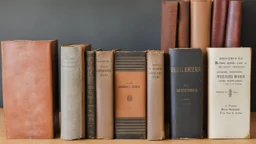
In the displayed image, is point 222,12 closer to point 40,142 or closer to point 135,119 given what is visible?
point 135,119

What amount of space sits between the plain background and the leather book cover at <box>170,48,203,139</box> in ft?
1.03

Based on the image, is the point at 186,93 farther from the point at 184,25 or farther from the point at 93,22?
the point at 93,22

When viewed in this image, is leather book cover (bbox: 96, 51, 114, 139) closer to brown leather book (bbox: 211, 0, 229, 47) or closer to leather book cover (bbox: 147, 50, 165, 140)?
leather book cover (bbox: 147, 50, 165, 140)

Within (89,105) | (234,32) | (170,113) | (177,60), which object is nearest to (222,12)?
(234,32)

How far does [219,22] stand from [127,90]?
300 millimetres

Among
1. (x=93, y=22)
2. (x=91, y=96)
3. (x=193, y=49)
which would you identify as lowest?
(x=91, y=96)

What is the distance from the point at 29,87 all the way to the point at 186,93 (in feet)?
1.28

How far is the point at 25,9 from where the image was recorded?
1.32m

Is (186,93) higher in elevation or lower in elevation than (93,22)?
lower

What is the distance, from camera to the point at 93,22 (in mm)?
1317

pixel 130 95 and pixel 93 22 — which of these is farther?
pixel 93 22

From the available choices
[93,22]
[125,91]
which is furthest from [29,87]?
[93,22]

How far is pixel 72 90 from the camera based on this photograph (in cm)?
102

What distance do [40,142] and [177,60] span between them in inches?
15.6
